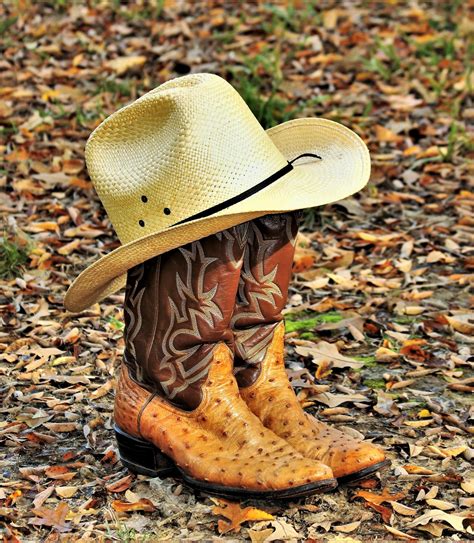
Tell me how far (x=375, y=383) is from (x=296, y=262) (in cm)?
126

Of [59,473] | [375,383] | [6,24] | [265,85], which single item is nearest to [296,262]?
[375,383]

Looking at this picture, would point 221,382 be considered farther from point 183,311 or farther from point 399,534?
point 399,534

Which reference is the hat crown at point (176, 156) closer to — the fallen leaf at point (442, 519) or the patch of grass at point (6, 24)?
A: the fallen leaf at point (442, 519)

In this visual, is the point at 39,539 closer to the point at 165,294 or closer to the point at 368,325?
the point at 165,294

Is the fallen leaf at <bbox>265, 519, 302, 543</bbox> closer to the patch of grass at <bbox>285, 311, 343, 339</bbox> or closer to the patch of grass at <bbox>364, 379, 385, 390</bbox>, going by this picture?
the patch of grass at <bbox>364, 379, 385, 390</bbox>

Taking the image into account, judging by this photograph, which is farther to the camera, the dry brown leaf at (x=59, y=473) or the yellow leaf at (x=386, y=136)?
the yellow leaf at (x=386, y=136)

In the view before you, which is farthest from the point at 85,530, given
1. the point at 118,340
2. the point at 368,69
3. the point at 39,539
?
the point at 368,69

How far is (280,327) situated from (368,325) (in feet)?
3.63

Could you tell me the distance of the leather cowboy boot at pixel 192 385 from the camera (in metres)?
3.09

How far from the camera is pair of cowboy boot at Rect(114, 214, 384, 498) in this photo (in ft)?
10.1

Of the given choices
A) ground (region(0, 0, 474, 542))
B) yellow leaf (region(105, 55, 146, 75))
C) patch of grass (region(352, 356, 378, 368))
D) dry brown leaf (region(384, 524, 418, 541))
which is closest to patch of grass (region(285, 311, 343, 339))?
ground (region(0, 0, 474, 542))

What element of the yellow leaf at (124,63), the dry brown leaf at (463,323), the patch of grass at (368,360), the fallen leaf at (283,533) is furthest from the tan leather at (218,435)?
the yellow leaf at (124,63)

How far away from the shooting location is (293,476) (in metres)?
2.97

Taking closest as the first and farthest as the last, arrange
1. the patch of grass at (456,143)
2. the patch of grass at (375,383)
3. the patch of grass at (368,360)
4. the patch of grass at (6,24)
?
the patch of grass at (375,383)
the patch of grass at (368,360)
the patch of grass at (456,143)
the patch of grass at (6,24)
